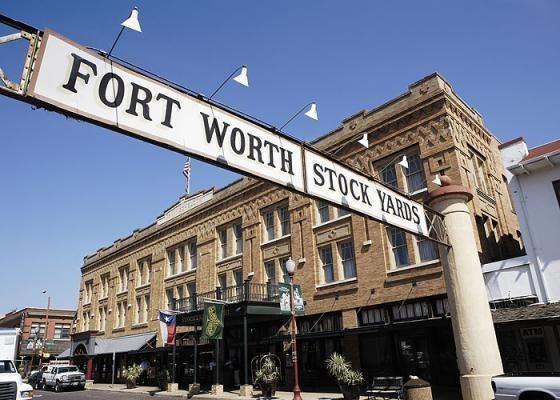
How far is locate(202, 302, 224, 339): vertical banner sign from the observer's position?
2133cm

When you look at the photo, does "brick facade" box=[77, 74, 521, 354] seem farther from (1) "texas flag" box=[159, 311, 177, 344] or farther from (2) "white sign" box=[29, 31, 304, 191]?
(2) "white sign" box=[29, 31, 304, 191]

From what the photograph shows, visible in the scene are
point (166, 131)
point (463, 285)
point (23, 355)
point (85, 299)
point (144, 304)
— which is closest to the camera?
point (166, 131)

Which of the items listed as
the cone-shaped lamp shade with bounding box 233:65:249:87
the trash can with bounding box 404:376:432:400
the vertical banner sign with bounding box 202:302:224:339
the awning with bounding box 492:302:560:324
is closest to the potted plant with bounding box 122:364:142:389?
the vertical banner sign with bounding box 202:302:224:339

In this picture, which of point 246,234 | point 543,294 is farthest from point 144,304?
point 543,294

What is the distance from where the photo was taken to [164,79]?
5.21 metres

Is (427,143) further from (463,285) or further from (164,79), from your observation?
(164,79)

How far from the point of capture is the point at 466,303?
1068 cm

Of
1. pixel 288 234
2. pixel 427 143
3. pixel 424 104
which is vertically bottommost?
pixel 288 234

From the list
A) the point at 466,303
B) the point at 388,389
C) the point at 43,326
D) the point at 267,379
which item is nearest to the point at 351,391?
the point at 388,389

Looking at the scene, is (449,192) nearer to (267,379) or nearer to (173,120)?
(173,120)

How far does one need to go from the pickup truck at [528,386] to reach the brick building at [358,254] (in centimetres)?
715

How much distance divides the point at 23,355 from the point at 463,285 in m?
74.4

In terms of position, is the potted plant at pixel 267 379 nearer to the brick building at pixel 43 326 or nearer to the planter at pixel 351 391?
the planter at pixel 351 391

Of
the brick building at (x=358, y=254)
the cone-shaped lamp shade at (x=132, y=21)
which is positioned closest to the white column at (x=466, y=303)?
the brick building at (x=358, y=254)
